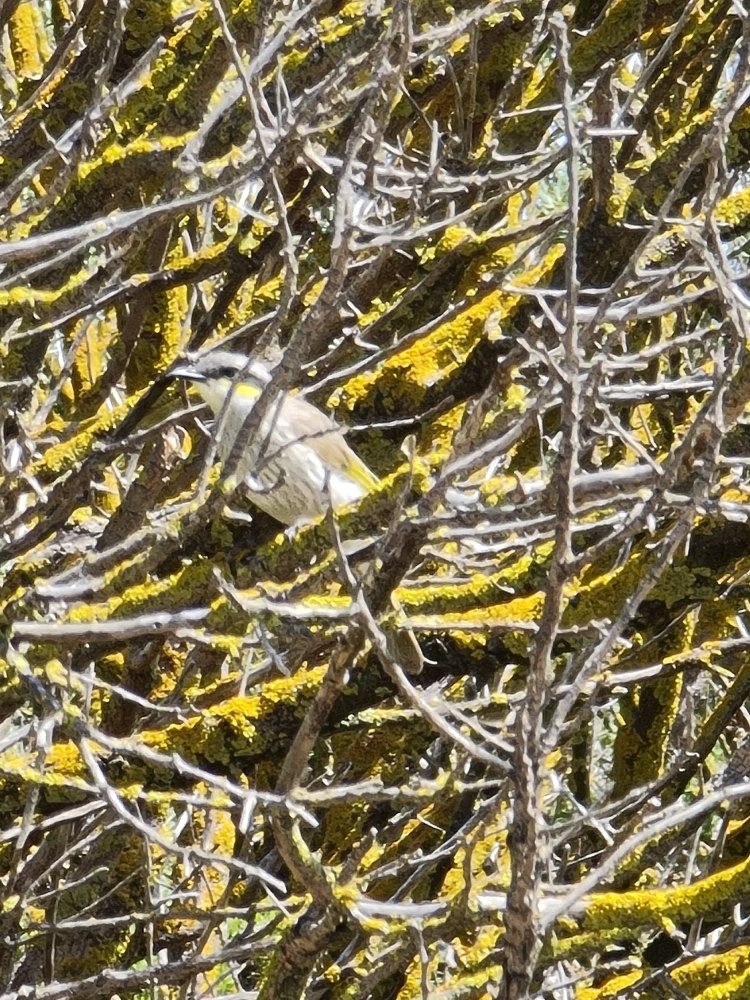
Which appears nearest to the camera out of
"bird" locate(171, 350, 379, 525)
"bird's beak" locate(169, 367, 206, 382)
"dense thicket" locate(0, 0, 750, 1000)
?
"dense thicket" locate(0, 0, 750, 1000)

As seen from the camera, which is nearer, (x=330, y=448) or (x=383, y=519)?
(x=383, y=519)

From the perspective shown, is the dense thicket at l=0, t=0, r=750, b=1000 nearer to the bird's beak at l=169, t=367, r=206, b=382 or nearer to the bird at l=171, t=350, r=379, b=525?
the bird's beak at l=169, t=367, r=206, b=382

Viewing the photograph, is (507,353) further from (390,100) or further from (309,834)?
(309,834)

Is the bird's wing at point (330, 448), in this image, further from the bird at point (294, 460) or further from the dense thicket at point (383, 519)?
the dense thicket at point (383, 519)

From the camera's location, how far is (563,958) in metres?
2.62

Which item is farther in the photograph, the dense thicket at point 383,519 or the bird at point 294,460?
the bird at point 294,460

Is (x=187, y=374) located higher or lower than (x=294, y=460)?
higher

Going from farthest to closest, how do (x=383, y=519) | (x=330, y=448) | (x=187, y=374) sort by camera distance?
(x=330, y=448) → (x=187, y=374) → (x=383, y=519)

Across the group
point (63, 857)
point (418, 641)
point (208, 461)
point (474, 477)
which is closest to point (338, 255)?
point (208, 461)

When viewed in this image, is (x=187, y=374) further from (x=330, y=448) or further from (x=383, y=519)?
(x=330, y=448)

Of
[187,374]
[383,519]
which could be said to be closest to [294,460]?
[187,374]

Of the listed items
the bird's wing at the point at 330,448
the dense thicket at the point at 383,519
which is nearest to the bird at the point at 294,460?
the bird's wing at the point at 330,448

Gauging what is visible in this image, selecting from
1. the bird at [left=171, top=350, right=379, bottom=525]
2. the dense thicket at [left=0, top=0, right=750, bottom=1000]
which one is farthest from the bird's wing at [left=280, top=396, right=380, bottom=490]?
the dense thicket at [left=0, top=0, right=750, bottom=1000]

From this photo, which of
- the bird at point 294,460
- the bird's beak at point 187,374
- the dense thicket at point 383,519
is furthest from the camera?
the bird at point 294,460
